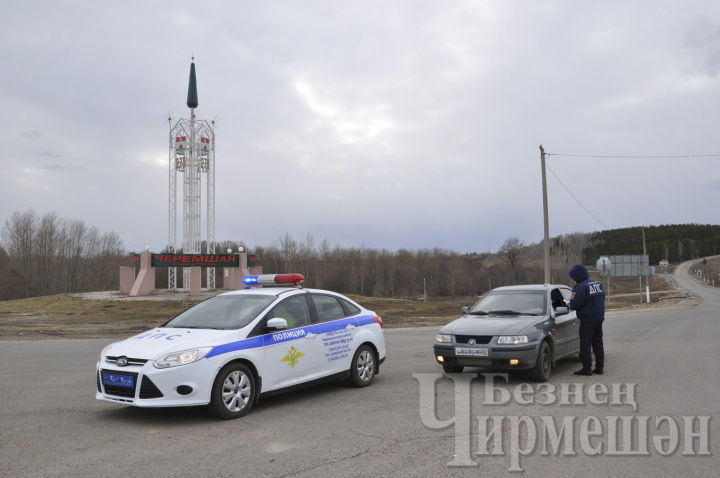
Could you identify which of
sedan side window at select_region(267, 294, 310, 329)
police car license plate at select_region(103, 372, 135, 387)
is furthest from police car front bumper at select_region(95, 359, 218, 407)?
sedan side window at select_region(267, 294, 310, 329)

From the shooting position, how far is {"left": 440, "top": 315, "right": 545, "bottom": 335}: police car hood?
894 cm

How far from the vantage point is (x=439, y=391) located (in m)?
8.42

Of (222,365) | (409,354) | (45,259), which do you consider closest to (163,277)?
(45,259)

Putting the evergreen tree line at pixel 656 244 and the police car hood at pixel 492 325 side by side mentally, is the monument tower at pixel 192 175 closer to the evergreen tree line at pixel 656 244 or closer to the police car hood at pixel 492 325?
the police car hood at pixel 492 325

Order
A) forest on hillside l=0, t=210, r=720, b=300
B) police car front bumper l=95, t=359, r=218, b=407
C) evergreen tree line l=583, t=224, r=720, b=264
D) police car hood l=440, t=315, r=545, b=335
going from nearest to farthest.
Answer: police car front bumper l=95, t=359, r=218, b=407 < police car hood l=440, t=315, r=545, b=335 < forest on hillside l=0, t=210, r=720, b=300 < evergreen tree line l=583, t=224, r=720, b=264

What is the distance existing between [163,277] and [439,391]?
242 ft

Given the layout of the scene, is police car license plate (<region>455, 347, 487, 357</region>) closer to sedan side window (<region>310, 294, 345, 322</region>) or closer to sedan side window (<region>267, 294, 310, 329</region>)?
sedan side window (<region>310, 294, 345, 322</region>)

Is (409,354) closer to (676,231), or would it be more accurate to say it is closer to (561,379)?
(561,379)

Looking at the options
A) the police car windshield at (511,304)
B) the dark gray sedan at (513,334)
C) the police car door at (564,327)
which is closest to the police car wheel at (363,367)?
the dark gray sedan at (513,334)

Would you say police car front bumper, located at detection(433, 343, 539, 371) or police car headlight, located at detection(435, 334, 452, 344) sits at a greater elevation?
police car headlight, located at detection(435, 334, 452, 344)

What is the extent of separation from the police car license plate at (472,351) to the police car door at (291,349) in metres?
2.29

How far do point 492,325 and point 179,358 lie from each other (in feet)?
16.3

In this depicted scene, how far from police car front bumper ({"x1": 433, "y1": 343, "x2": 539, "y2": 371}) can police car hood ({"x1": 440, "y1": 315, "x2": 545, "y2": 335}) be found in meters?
0.24

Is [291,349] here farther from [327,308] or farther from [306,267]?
[306,267]
